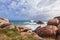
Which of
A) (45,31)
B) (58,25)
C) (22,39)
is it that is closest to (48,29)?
(45,31)

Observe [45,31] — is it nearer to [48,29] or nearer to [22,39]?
[48,29]

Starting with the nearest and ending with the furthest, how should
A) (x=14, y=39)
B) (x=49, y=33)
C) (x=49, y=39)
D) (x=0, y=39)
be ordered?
1. (x=0, y=39)
2. (x=14, y=39)
3. (x=49, y=39)
4. (x=49, y=33)

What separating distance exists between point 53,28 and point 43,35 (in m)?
2.27

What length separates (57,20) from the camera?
3441cm

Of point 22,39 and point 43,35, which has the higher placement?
point 22,39

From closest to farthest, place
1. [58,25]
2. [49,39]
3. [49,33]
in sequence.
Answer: [49,39] < [49,33] < [58,25]

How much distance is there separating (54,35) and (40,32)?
7.44 feet

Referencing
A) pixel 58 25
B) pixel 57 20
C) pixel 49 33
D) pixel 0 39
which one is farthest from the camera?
pixel 57 20

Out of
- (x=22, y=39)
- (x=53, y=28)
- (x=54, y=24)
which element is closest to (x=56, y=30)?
(x=53, y=28)

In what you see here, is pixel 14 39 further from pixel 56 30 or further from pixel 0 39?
pixel 56 30

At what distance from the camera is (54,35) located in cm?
2986

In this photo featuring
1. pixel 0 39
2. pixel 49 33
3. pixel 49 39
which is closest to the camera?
pixel 0 39

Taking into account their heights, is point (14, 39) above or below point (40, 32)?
above

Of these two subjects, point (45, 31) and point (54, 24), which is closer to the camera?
point (45, 31)
